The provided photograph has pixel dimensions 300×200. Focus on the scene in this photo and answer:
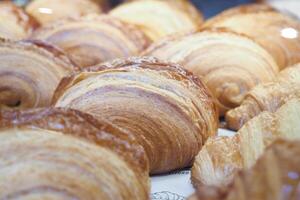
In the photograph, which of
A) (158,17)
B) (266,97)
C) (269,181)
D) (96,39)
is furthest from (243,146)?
(158,17)

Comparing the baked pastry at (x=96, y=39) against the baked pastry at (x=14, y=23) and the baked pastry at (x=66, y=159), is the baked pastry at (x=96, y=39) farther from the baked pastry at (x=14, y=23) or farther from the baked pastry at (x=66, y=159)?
the baked pastry at (x=66, y=159)

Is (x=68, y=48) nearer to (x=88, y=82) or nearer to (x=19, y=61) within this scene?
(x=19, y=61)

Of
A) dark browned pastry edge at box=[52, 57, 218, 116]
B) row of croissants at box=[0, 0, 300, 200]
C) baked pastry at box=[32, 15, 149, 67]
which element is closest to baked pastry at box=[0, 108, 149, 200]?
row of croissants at box=[0, 0, 300, 200]

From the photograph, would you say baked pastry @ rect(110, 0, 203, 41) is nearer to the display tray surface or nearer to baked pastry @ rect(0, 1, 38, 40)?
baked pastry @ rect(0, 1, 38, 40)

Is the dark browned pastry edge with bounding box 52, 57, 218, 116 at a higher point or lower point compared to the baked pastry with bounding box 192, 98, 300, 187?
higher

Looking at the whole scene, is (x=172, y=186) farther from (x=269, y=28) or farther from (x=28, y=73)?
(x=269, y=28)

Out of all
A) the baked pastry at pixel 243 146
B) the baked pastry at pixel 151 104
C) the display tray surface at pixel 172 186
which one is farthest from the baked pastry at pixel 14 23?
the baked pastry at pixel 243 146

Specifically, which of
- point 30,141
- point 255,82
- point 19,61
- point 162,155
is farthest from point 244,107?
point 30,141
